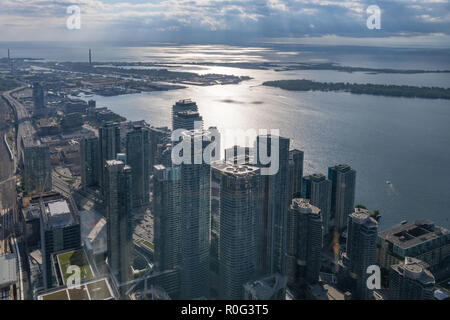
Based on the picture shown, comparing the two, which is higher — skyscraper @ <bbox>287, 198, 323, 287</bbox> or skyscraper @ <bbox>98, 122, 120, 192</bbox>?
skyscraper @ <bbox>98, 122, 120, 192</bbox>

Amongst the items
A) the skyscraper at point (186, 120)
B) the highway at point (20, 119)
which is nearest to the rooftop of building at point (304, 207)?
the skyscraper at point (186, 120)

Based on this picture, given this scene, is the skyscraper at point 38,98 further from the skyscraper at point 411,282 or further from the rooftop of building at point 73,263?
the skyscraper at point 411,282

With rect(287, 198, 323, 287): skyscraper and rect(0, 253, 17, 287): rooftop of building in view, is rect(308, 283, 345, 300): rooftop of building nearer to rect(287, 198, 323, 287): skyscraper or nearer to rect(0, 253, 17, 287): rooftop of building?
rect(287, 198, 323, 287): skyscraper

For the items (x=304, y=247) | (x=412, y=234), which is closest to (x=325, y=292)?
(x=304, y=247)

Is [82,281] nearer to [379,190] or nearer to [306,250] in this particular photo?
[306,250]

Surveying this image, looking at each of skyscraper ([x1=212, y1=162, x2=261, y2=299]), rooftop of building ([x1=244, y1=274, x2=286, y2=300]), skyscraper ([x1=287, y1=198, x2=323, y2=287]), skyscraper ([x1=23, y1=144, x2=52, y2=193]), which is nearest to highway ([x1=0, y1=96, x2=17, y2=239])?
skyscraper ([x1=23, y1=144, x2=52, y2=193])

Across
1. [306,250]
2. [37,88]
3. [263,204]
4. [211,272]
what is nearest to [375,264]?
[306,250]
